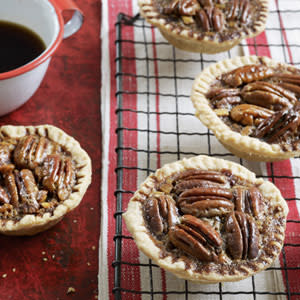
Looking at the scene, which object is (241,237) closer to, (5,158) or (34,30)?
(5,158)

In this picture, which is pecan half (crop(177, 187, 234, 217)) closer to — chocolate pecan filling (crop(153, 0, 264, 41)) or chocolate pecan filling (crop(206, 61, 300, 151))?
chocolate pecan filling (crop(206, 61, 300, 151))

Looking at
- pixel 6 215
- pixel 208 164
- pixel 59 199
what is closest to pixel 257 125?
pixel 208 164

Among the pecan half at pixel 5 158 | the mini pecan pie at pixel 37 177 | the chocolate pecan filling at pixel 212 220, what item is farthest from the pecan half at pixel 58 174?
the chocolate pecan filling at pixel 212 220

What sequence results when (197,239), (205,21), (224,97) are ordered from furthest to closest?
(205,21) → (224,97) → (197,239)

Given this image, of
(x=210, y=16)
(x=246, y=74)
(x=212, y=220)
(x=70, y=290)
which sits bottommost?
(x=70, y=290)

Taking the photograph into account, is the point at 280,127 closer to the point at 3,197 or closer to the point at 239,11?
the point at 239,11

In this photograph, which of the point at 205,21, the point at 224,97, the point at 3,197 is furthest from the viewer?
the point at 205,21

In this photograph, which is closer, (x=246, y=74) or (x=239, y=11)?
(x=246, y=74)

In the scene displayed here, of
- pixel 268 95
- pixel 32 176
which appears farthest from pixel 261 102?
pixel 32 176

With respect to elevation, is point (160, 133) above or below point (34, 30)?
below
